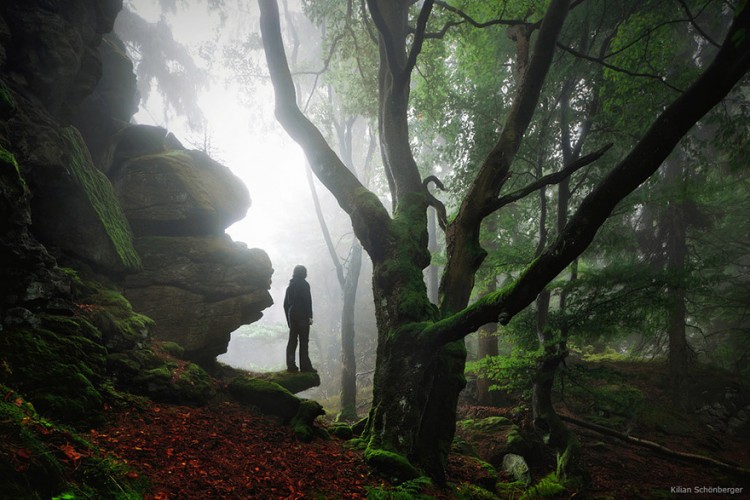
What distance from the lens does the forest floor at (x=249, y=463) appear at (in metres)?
3.14

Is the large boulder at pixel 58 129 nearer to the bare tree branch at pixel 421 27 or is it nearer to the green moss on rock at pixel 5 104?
the green moss on rock at pixel 5 104

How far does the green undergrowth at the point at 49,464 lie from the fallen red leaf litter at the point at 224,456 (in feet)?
1.14

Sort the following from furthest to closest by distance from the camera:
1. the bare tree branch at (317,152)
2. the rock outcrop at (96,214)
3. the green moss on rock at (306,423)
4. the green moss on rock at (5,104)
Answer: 1. the bare tree branch at (317,152)
2. the green moss on rock at (306,423)
3. the green moss on rock at (5,104)
4. the rock outcrop at (96,214)

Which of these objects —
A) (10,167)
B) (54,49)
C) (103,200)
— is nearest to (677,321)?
(10,167)

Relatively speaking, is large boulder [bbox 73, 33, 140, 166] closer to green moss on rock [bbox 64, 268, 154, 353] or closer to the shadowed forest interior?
the shadowed forest interior

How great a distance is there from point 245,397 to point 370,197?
4209mm

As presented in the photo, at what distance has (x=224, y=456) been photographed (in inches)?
151

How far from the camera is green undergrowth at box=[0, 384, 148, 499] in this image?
72.1 inches

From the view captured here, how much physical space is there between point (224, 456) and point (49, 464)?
6.85 feet

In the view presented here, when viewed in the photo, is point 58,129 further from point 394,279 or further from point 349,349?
point 349,349

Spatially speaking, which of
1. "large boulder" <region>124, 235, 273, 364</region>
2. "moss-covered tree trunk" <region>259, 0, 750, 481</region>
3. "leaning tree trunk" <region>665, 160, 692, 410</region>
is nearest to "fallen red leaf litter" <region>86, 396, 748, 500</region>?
"moss-covered tree trunk" <region>259, 0, 750, 481</region>

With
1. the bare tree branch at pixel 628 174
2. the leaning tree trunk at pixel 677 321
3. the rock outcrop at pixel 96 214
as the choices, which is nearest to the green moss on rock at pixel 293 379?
the rock outcrop at pixel 96 214

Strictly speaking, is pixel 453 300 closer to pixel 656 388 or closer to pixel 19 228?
pixel 19 228

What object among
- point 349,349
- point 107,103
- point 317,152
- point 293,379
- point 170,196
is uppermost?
point 107,103
